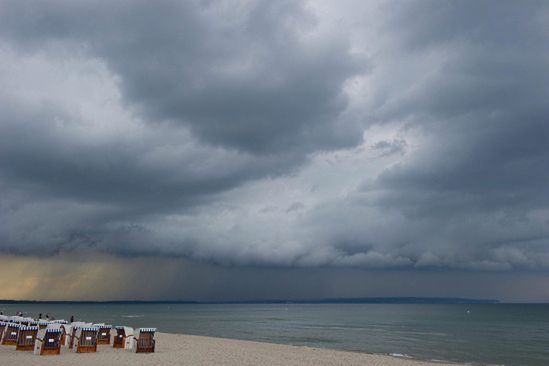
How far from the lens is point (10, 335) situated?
2056 centimetres

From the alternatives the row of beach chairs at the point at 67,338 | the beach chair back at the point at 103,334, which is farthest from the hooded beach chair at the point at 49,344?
the beach chair back at the point at 103,334

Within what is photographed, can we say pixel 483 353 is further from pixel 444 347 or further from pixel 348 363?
pixel 348 363

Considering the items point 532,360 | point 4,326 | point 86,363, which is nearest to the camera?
point 86,363

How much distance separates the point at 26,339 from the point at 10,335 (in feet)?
6.68

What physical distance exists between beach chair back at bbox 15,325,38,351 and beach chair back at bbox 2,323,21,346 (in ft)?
4.44

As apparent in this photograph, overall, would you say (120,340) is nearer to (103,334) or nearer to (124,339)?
(124,339)

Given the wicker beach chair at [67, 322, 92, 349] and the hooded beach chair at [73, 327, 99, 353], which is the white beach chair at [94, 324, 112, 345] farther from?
the hooded beach chair at [73, 327, 99, 353]

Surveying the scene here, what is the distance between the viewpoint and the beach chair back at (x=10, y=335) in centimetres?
2041

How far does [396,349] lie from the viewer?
33.8 meters

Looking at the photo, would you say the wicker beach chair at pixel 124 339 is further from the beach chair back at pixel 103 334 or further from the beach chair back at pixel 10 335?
the beach chair back at pixel 10 335

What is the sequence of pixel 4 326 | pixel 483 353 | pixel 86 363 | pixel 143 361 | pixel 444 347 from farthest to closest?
pixel 444 347 < pixel 483 353 < pixel 4 326 < pixel 143 361 < pixel 86 363

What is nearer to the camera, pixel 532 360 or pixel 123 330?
pixel 123 330

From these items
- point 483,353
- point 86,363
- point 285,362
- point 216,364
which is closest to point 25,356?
point 86,363

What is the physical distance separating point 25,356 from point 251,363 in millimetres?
9019
